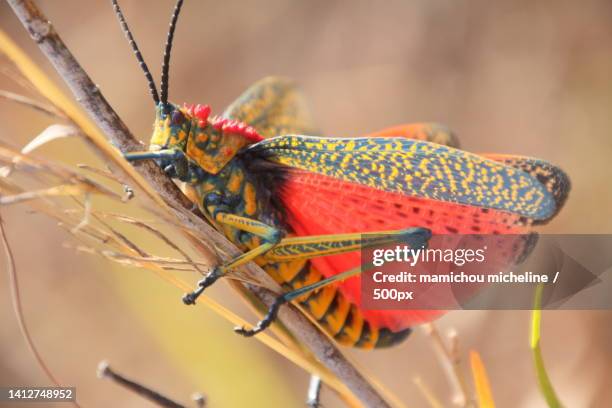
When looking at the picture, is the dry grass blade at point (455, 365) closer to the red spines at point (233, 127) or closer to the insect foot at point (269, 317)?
the insect foot at point (269, 317)

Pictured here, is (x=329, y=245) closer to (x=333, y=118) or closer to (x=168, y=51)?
(x=168, y=51)

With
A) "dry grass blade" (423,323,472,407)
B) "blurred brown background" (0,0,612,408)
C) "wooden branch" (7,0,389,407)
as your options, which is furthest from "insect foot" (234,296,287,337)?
"blurred brown background" (0,0,612,408)

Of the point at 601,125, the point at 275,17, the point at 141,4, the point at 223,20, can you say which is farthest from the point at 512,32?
the point at 141,4

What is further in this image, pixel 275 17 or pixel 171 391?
pixel 275 17

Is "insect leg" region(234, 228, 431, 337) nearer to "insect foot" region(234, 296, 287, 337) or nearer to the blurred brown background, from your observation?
"insect foot" region(234, 296, 287, 337)

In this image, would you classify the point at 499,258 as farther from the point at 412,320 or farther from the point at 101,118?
the point at 101,118

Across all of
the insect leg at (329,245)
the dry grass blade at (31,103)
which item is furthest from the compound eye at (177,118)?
the dry grass blade at (31,103)
